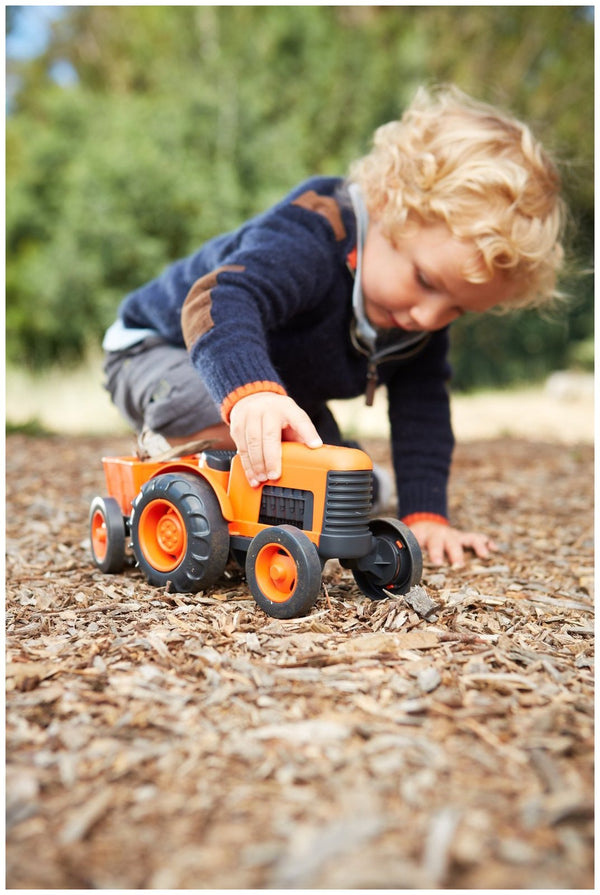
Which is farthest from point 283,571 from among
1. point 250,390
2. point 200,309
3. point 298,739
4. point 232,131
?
point 232,131

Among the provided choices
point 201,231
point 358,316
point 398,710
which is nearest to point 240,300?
point 358,316

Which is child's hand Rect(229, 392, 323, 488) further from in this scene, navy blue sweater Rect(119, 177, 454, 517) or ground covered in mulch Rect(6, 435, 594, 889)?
ground covered in mulch Rect(6, 435, 594, 889)

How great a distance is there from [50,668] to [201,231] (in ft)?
32.5

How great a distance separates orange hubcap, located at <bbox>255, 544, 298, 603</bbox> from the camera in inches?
73.9

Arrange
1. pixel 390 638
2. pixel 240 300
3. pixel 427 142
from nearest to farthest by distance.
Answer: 1. pixel 390 638
2. pixel 240 300
3. pixel 427 142

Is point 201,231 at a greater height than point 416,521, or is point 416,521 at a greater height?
point 201,231

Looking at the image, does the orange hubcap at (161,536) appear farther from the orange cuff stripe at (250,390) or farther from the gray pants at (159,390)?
the gray pants at (159,390)

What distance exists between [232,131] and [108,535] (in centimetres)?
1011

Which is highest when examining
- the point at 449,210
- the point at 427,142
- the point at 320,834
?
the point at 427,142

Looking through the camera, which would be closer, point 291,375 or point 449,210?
point 449,210

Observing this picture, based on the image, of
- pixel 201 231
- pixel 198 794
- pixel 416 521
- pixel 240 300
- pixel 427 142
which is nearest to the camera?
pixel 198 794

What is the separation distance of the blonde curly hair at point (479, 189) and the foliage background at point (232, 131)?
7434 millimetres

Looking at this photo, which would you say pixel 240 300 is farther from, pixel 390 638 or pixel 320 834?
pixel 320 834

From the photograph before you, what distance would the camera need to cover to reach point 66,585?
2.29m
